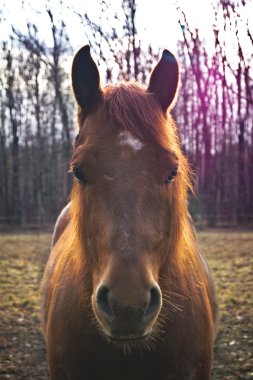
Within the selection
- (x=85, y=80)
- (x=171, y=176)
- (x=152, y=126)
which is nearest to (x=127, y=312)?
(x=171, y=176)

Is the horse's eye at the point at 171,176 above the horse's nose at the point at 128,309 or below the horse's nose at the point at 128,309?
above

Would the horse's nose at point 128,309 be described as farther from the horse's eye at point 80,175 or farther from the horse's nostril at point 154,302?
the horse's eye at point 80,175

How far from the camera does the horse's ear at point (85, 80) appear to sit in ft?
9.24

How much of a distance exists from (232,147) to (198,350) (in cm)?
2992

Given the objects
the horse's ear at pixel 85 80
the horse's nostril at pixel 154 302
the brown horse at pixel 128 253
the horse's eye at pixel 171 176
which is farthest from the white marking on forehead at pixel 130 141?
the horse's nostril at pixel 154 302

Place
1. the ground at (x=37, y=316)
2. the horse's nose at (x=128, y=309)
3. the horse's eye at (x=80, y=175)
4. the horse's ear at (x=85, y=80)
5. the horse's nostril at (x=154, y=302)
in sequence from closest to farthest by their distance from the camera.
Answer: the horse's nose at (x=128, y=309) → the horse's nostril at (x=154, y=302) → the horse's eye at (x=80, y=175) → the horse's ear at (x=85, y=80) → the ground at (x=37, y=316)

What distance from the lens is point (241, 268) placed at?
1145cm

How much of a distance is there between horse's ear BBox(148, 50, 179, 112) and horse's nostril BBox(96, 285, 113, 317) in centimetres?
149

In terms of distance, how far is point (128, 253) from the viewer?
2076 mm

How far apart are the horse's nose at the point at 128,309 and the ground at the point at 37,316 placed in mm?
3590

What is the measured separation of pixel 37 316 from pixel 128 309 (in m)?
6.30

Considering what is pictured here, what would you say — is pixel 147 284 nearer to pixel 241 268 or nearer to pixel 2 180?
pixel 241 268

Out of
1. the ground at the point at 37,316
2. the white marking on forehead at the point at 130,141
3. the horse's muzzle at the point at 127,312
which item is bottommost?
the ground at the point at 37,316

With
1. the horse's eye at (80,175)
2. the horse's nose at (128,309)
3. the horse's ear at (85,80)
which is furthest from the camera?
the horse's ear at (85,80)
